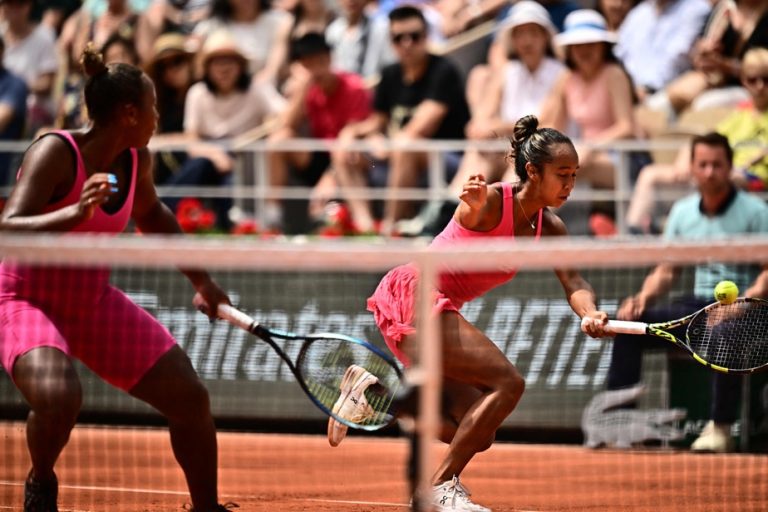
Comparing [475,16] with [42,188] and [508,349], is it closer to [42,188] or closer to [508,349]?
[508,349]

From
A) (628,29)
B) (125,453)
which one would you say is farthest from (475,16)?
(125,453)

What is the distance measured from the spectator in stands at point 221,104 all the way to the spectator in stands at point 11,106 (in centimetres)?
151

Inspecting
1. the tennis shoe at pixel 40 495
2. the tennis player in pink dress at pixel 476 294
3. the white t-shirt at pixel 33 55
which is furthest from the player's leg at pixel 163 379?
the white t-shirt at pixel 33 55

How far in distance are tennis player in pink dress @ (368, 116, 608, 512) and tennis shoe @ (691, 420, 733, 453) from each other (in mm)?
2226

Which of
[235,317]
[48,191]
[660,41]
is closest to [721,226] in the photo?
[660,41]

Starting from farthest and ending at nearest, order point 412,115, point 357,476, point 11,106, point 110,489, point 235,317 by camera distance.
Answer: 1. point 11,106
2. point 412,115
3. point 357,476
4. point 110,489
5. point 235,317

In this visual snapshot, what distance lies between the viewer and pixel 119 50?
10.0m

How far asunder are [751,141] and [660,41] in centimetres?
133

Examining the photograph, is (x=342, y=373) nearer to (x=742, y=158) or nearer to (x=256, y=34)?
(x=742, y=158)

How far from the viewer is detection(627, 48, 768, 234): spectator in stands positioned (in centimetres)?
809

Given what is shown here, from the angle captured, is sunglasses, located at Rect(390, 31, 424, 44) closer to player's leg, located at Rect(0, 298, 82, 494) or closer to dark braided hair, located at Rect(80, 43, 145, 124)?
dark braided hair, located at Rect(80, 43, 145, 124)

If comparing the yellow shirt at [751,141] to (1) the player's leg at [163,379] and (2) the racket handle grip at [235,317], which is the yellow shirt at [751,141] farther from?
(1) the player's leg at [163,379]

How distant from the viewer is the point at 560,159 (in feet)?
16.9

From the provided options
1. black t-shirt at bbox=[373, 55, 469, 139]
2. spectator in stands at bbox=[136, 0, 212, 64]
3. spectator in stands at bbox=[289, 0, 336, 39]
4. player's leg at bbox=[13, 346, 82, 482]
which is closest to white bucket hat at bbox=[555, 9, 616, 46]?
black t-shirt at bbox=[373, 55, 469, 139]
